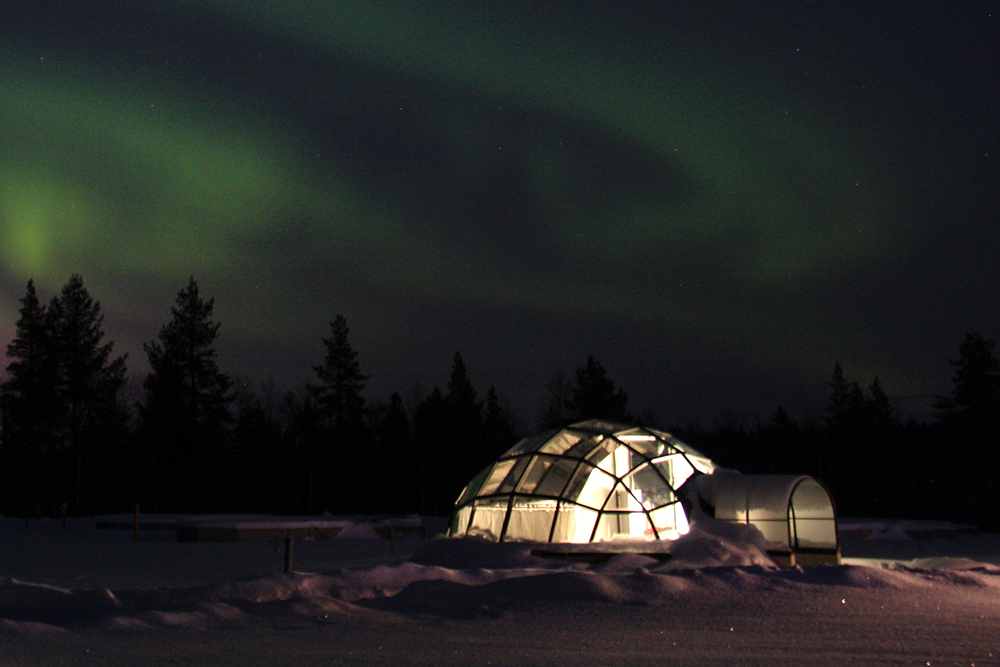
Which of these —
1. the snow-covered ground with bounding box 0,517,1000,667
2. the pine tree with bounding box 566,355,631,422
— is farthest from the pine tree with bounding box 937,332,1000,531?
the snow-covered ground with bounding box 0,517,1000,667

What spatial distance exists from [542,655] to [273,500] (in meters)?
50.5

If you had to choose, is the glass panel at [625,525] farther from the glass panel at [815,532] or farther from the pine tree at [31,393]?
the pine tree at [31,393]

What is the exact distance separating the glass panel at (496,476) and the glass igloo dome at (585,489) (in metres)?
0.02

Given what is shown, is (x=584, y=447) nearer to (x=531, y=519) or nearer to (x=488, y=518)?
(x=531, y=519)

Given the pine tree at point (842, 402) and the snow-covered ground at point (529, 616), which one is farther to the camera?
the pine tree at point (842, 402)

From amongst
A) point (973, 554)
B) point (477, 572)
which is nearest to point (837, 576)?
point (477, 572)

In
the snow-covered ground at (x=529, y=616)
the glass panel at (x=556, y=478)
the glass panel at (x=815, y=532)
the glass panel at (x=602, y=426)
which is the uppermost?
the glass panel at (x=602, y=426)

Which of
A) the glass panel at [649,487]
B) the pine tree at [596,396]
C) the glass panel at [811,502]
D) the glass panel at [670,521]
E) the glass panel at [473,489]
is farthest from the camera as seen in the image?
the pine tree at [596,396]

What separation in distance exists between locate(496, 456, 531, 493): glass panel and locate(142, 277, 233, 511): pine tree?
30680 mm

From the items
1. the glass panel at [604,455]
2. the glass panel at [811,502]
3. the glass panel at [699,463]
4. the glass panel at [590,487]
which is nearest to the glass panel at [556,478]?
the glass panel at [590,487]

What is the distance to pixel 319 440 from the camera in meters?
53.8

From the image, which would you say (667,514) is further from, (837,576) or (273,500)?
(273,500)

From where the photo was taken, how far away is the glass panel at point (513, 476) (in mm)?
18188

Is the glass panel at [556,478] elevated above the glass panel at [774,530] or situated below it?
above
